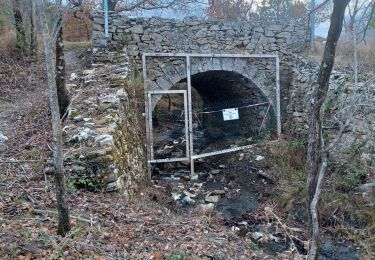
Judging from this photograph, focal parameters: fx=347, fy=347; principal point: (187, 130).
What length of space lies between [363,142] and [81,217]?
4.91 metres

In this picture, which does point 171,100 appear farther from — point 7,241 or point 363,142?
point 7,241

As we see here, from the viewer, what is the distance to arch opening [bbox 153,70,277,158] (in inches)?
344

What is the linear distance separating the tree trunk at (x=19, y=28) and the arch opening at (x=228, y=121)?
13.9 ft

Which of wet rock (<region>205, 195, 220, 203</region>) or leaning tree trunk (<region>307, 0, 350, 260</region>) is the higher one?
leaning tree trunk (<region>307, 0, 350, 260</region>)

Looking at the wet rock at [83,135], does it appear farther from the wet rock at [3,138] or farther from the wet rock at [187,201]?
the wet rock at [187,201]

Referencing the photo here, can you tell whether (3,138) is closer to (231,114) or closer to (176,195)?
(176,195)

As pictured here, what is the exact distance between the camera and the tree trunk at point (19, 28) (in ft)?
28.7

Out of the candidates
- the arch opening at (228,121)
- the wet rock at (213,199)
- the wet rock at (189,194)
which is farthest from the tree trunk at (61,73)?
the arch opening at (228,121)

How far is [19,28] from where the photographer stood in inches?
346

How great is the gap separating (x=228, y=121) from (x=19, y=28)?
242 inches

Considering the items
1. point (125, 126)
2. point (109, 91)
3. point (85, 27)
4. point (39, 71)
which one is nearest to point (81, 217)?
point (125, 126)

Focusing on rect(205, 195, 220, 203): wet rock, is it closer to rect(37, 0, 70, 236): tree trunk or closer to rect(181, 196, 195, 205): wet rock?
rect(181, 196, 195, 205): wet rock

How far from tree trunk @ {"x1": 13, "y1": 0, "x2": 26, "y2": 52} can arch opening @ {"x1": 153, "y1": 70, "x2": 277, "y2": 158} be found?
4228 mm

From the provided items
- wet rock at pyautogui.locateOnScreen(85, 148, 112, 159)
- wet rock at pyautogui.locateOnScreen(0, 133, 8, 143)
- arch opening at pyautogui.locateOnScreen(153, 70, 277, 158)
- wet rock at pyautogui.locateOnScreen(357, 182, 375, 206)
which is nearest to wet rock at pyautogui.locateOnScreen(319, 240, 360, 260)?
wet rock at pyautogui.locateOnScreen(357, 182, 375, 206)
